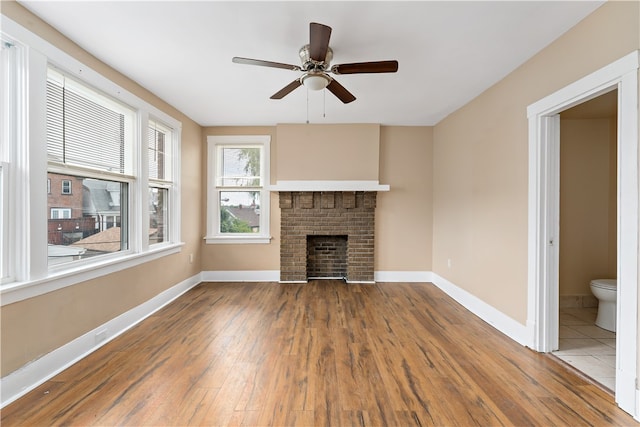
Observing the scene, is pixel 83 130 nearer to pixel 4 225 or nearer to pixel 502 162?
pixel 4 225

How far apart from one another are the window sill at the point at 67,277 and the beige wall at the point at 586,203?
4981 mm

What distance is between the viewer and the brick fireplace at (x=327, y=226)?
4754 mm

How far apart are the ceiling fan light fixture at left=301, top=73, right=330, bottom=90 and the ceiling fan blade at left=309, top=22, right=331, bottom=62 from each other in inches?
7.1

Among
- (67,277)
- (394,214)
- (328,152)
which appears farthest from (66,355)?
(394,214)

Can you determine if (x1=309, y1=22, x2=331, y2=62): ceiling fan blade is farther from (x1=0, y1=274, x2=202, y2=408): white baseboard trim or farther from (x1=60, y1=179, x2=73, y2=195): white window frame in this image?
(x1=0, y1=274, x2=202, y2=408): white baseboard trim

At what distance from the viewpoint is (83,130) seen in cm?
250

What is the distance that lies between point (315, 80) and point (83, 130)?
6.76ft

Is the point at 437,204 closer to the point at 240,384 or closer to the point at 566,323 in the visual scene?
the point at 566,323

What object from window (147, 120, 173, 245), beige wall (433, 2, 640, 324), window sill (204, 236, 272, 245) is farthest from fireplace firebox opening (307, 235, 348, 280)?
window (147, 120, 173, 245)

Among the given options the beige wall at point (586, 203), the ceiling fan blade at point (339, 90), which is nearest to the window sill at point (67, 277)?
the ceiling fan blade at point (339, 90)

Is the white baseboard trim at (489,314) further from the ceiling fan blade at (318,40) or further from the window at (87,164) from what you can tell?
the window at (87,164)

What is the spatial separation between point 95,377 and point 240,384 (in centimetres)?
109

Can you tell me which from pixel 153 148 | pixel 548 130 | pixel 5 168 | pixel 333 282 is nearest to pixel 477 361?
pixel 548 130

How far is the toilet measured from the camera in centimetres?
286
